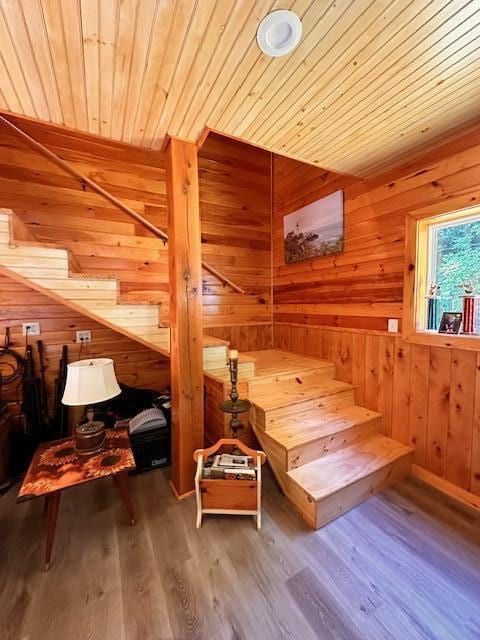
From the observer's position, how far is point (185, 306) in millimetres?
1865

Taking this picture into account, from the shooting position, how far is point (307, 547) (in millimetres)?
1515

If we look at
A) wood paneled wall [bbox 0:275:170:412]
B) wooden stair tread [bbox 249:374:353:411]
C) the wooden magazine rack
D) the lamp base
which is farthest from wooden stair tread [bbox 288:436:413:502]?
wood paneled wall [bbox 0:275:170:412]

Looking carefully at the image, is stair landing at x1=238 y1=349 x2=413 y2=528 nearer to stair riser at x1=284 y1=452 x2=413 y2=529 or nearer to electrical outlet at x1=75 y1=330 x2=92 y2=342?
stair riser at x1=284 y1=452 x2=413 y2=529

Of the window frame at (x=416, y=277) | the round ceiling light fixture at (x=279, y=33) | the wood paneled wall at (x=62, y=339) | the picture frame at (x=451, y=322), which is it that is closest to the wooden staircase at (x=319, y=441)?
the window frame at (x=416, y=277)

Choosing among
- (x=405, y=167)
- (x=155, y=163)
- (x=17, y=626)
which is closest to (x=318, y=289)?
(x=405, y=167)

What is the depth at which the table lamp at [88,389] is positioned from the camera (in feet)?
4.97

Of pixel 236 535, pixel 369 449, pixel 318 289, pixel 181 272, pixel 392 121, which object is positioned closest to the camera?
pixel 236 535

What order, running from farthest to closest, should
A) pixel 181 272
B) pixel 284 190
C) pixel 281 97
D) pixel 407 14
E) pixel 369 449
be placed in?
1. pixel 284 190
2. pixel 369 449
3. pixel 181 272
4. pixel 281 97
5. pixel 407 14

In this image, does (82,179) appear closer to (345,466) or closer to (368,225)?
(368,225)

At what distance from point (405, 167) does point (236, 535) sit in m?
2.93

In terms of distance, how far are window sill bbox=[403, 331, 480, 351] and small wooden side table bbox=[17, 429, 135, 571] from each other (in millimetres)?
2230

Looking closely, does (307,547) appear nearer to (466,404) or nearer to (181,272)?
(466,404)

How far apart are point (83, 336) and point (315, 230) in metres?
2.78

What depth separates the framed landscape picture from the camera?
276 centimetres
